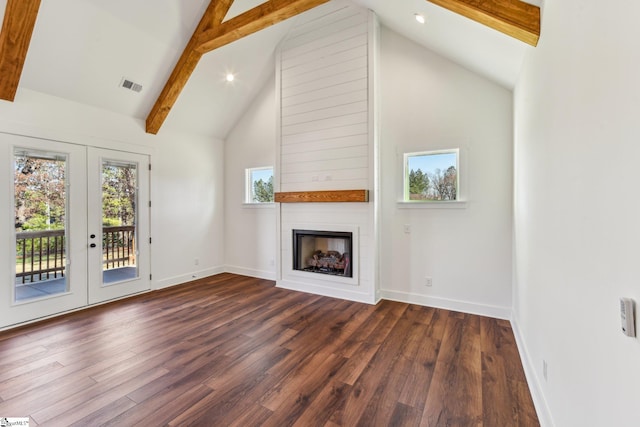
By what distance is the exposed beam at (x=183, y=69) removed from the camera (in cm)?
397

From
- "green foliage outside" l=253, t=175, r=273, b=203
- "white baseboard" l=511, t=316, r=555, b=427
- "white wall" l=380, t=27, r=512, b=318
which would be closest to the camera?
"white baseboard" l=511, t=316, r=555, b=427

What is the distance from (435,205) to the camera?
4.03 m

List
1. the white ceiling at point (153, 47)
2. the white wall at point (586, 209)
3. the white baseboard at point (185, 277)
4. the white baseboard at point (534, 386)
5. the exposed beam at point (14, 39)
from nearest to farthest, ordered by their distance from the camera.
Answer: the white wall at point (586, 209)
the white baseboard at point (534, 386)
the exposed beam at point (14, 39)
the white ceiling at point (153, 47)
the white baseboard at point (185, 277)

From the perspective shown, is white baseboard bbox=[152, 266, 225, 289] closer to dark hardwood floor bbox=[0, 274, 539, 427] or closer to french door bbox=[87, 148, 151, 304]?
french door bbox=[87, 148, 151, 304]

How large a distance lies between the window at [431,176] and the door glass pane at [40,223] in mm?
4776

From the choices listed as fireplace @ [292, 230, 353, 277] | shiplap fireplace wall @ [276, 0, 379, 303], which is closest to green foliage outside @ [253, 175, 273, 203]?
shiplap fireplace wall @ [276, 0, 379, 303]

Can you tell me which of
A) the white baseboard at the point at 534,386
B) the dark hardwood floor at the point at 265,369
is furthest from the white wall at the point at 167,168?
the white baseboard at the point at 534,386

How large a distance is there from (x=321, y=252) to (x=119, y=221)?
3.29 metres

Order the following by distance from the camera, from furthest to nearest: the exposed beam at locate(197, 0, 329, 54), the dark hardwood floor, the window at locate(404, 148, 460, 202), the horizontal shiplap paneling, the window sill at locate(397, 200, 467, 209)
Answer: the horizontal shiplap paneling → the window at locate(404, 148, 460, 202) → the window sill at locate(397, 200, 467, 209) → the exposed beam at locate(197, 0, 329, 54) → the dark hardwood floor

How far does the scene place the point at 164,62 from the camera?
4250mm

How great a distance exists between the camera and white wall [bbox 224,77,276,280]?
18.6 ft

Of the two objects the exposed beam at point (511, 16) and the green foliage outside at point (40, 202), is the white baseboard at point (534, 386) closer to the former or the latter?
the exposed beam at point (511, 16)

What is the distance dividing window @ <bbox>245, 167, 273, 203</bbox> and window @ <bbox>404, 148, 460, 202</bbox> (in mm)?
2723

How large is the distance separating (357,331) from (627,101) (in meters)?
3.02
